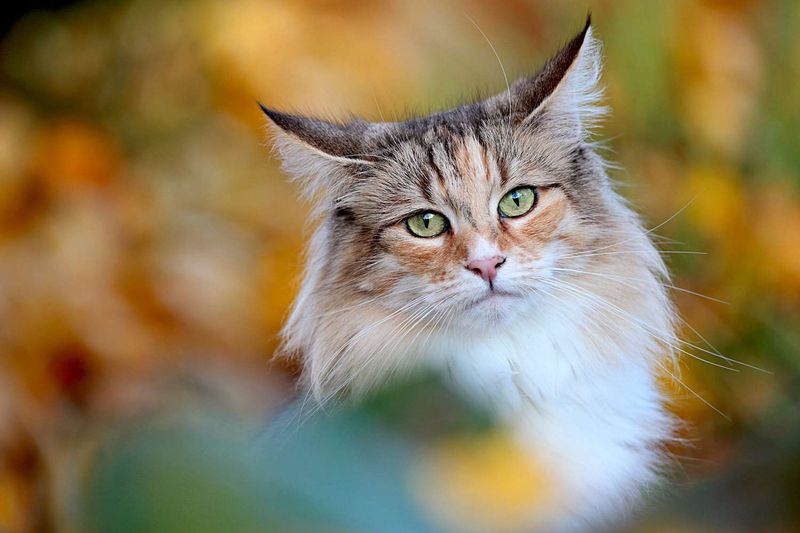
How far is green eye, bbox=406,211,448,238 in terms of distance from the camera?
1369 millimetres

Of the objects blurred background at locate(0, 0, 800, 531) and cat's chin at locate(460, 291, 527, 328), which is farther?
blurred background at locate(0, 0, 800, 531)

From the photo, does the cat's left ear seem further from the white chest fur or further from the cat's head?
the white chest fur

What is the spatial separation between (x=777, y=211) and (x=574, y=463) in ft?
4.56

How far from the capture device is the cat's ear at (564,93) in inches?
53.4

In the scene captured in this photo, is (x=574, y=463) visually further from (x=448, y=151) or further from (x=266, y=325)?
(x=266, y=325)

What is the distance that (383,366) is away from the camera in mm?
1427

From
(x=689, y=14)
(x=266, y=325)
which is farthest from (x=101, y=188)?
(x=689, y=14)

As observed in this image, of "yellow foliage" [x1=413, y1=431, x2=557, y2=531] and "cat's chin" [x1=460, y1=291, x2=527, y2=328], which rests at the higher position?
"yellow foliage" [x1=413, y1=431, x2=557, y2=531]

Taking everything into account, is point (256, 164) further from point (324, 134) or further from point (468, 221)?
point (468, 221)

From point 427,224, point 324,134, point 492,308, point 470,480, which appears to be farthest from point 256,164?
point 470,480

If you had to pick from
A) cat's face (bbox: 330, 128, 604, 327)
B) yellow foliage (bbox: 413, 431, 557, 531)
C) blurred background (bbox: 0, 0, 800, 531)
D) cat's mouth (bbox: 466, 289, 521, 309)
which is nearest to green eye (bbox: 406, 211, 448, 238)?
cat's face (bbox: 330, 128, 604, 327)

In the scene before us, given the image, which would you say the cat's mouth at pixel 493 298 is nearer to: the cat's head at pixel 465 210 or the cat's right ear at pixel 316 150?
the cat's head at pixel 465 210

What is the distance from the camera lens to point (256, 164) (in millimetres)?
2518

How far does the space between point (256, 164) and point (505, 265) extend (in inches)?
54.2
